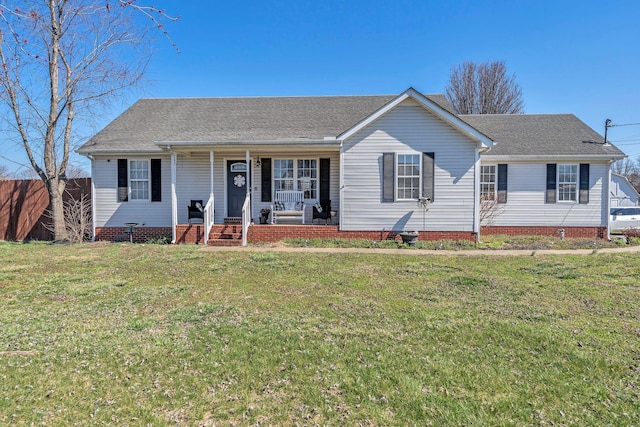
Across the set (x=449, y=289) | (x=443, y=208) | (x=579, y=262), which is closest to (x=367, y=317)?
(x=449, y=289)

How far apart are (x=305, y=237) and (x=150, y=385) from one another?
8.53m

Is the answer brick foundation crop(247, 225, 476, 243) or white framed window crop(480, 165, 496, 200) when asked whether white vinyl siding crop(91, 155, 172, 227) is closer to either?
brick foundation crop(247, 225, 476, 243)

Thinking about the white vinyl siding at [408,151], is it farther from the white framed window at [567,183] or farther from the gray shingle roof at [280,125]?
the white framed window at [567,183]

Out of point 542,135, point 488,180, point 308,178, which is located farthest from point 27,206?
point 542,135

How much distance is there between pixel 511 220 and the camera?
13.3 meters

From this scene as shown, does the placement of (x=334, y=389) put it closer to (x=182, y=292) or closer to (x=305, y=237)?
(x=182, y=292)

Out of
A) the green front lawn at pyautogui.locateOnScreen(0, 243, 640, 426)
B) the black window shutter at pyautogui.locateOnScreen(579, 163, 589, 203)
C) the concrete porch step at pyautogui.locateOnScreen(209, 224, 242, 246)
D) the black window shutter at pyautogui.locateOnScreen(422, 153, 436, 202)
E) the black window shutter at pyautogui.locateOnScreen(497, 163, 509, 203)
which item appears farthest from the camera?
the black window shutter at pyautogui.locateOnScreen(497, 163, 509, 203)

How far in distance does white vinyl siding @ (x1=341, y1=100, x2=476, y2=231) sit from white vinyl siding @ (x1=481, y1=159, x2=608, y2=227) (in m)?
3.04

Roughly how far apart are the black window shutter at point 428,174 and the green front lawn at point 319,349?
4.92 m

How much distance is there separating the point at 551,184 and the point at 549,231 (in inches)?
69.9

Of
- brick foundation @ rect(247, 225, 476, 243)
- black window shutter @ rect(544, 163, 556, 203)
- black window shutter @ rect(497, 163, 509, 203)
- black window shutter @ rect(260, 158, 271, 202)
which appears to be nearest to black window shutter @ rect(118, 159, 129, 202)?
black window shutter @ rect(260, 158, 271, 202)

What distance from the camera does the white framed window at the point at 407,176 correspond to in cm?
1144

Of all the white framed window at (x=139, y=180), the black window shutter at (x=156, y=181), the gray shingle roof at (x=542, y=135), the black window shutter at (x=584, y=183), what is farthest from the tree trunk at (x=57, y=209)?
the black window shutter at (x=584, y=183)

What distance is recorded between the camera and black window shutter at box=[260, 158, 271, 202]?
42.2 feet
